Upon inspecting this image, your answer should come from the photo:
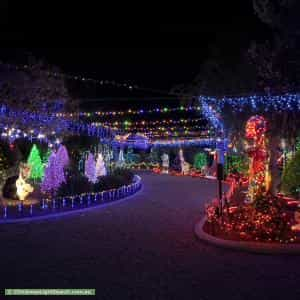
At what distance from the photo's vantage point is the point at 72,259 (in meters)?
7.72

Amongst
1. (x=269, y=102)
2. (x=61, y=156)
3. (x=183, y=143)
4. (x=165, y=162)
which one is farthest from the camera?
(x=183, y=143)

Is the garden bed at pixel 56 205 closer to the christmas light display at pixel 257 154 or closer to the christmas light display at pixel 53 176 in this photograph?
the christmas light display at pixel 53 176

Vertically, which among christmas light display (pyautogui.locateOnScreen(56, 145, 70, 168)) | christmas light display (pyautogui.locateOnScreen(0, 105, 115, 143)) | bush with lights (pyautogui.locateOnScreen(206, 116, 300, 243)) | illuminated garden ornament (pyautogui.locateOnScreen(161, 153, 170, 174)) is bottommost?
illuminated garden ornament (pyautogui.locateOnScreen(161, 153, 170, 174))

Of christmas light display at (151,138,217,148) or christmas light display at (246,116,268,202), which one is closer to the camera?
christmas light display at (246,116,268,202)

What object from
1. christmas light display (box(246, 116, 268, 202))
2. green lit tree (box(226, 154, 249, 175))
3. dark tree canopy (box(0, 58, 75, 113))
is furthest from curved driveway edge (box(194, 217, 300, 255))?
green lit tree (box(226, 154, 249, 175))

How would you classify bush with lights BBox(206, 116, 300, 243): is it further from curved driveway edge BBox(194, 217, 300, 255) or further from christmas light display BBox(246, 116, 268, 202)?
christmas light display BBox(246, 116, 268, 202)

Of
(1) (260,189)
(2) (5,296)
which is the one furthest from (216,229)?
(2) (5,296)

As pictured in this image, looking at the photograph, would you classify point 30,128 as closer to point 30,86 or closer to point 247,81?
point 30,86

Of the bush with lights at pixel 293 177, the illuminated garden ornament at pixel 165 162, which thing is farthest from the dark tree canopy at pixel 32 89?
the illuminated garden ornament at pixel 165 162

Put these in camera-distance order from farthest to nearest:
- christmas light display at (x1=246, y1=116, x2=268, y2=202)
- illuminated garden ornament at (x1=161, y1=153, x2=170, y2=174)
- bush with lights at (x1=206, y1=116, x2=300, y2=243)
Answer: illuminated garden ornament at (x1=161, y1=153, x2=170, y2=174), christmas light display at (x1=246, y1=116, x2=268, y2=202), bush with lights at (x1=206, y1=116, x2=300, y2=243)

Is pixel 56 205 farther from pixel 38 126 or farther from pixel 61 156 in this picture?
pixel 38 126

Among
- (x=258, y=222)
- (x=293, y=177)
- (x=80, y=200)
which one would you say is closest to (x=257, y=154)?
(x=293, y=177)

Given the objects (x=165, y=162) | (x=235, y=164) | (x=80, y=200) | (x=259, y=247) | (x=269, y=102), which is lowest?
(x=165, y=162)

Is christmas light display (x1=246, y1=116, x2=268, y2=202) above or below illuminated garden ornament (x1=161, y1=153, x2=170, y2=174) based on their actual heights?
above
